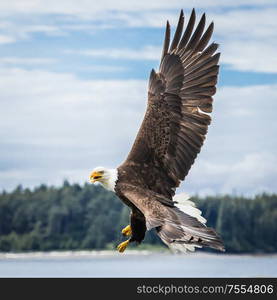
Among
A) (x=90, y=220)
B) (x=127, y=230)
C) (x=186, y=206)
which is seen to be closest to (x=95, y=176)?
(x=127, y=230)

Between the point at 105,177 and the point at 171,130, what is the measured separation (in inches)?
43.8

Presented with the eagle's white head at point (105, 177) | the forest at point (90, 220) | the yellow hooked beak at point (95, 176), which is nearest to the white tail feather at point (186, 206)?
the eagle's white head at point (105, 177)

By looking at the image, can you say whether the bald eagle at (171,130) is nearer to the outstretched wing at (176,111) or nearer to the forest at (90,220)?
the outstretched wing at (176,111)

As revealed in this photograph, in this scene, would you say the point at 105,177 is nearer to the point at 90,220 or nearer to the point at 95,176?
the point at 95,176

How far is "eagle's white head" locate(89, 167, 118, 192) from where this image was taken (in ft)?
37.8

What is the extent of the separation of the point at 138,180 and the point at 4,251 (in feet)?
251

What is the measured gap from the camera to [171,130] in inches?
480

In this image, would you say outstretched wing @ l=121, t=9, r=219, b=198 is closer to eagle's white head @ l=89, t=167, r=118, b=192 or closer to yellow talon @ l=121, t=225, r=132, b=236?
eagle's white head @ l=89, t=167, r=118, b=192

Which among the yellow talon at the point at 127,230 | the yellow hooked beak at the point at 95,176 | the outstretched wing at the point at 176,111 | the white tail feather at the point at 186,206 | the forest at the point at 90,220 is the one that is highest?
the outstretched wing at the point at 176,111

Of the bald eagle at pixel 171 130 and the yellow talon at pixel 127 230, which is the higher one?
the bald eagle at pixel 171 130

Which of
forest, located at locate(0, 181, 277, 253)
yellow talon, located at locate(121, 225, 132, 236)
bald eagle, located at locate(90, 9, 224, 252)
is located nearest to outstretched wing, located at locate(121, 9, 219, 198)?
bald eagle, located at locate(90, 9, 224, 252)

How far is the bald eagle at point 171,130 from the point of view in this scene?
11492 mm
